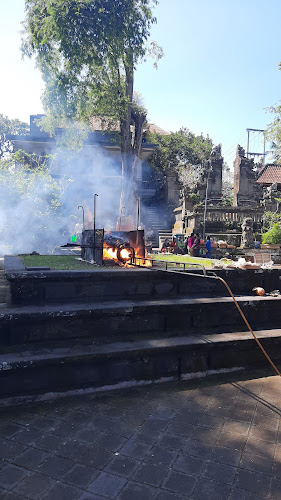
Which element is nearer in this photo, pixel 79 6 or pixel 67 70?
pixel 79 6

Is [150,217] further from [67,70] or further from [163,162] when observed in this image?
[67,70]

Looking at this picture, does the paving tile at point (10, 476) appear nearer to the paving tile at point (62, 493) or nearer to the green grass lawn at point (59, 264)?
the paving tile at point (62, 493)

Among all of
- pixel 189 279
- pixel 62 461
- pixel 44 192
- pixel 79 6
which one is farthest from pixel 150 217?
pixel 62 461

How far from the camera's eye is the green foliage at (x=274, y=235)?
17.5 m

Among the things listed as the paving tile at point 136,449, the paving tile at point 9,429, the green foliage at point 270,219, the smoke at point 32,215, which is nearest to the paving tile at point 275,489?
the paving tile at point 136,449

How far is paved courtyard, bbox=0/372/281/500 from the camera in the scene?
7.74 feet

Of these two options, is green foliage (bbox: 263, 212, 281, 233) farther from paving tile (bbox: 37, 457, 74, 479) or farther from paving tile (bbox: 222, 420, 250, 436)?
paving tile (bbox: 37, 457, 74, 479)

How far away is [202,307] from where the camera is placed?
4.86 m

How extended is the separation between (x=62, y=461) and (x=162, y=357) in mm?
1792

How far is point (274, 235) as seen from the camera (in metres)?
17.5

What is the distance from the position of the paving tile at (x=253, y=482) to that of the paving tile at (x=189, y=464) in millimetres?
290

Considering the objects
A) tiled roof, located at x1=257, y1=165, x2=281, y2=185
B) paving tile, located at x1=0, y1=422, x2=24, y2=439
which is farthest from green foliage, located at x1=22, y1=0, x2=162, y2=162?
tiled roof, located at x1=257, y1=165, x2=281, y2=185

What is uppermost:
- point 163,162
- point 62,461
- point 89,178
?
point 163,162

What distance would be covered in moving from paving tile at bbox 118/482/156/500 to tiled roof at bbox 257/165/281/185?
117ft
